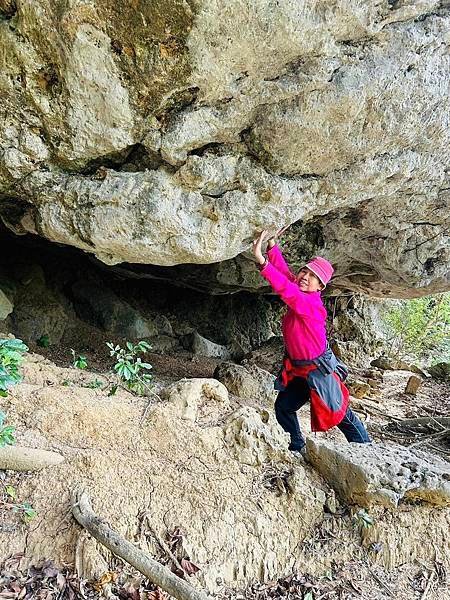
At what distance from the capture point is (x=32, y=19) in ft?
9.02

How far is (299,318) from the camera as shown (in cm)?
345

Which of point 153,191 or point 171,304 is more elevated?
point 153,191

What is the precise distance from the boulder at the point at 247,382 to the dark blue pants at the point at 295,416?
5.61 feet

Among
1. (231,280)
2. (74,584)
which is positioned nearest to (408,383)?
(231,280)

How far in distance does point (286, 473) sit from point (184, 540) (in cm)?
82

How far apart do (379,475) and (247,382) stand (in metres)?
2.65

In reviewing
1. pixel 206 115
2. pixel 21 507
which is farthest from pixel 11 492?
pixel 206 115

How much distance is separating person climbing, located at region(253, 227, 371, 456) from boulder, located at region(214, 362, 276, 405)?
1.79 metres

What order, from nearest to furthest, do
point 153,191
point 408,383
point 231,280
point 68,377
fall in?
point 153,191 → point 68,377 → point 231,280 → point 408,383

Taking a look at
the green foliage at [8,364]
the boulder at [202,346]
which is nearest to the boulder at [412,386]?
the boulder at [202,346]

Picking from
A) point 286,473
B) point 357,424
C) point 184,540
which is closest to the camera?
point 184,540

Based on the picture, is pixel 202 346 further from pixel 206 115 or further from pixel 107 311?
pixel 206 115

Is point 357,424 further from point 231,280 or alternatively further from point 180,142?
point 231,280

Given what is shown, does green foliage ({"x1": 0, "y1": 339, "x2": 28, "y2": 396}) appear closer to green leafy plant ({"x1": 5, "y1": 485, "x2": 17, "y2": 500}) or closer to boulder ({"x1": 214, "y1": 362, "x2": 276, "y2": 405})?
green leafy plant ({"x1": 5, "y1": 485, "x2": 17, "y2": 500})
